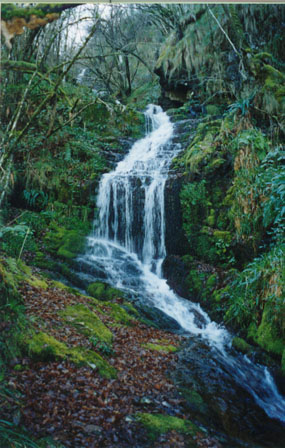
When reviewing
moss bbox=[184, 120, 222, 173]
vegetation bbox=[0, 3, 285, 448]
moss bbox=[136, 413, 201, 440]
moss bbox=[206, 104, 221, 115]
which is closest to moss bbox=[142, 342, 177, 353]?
vegetation bbox=[0, 3, 285, 448]

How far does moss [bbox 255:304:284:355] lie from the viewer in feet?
10.9

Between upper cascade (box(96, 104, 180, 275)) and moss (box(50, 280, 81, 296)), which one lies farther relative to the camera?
upper cascade (box(96, 104, 180, 275))

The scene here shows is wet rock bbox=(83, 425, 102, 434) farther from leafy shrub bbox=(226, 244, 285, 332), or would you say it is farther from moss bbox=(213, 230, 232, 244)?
moss bbox=(213, 230, 232, 244)

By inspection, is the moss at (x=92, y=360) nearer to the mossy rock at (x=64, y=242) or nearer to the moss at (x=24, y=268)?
the moss at (x=24, y=268)

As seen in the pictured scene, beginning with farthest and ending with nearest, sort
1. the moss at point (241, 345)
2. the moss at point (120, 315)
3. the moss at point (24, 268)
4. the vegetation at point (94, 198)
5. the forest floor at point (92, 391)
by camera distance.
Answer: the moss at point (120, 315) → the moss at point (241, 345) → the moss at point (24, 268) → the vegetation at point (94, 198) → the forest floor at point (92, 391)

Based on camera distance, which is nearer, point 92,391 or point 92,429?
point 92,429

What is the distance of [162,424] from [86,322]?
1.25 meters

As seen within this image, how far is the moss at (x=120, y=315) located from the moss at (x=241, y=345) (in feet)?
4.36

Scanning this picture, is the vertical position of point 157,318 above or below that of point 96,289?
below

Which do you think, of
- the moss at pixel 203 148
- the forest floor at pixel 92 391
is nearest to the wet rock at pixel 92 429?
the forest floor at pixel 92 391

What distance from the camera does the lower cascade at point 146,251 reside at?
3348mm

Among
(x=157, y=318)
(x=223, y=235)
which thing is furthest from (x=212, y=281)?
(x=157, y=318)

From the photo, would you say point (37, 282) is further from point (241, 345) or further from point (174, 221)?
point (174, 221)

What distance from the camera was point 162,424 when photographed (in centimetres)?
220
